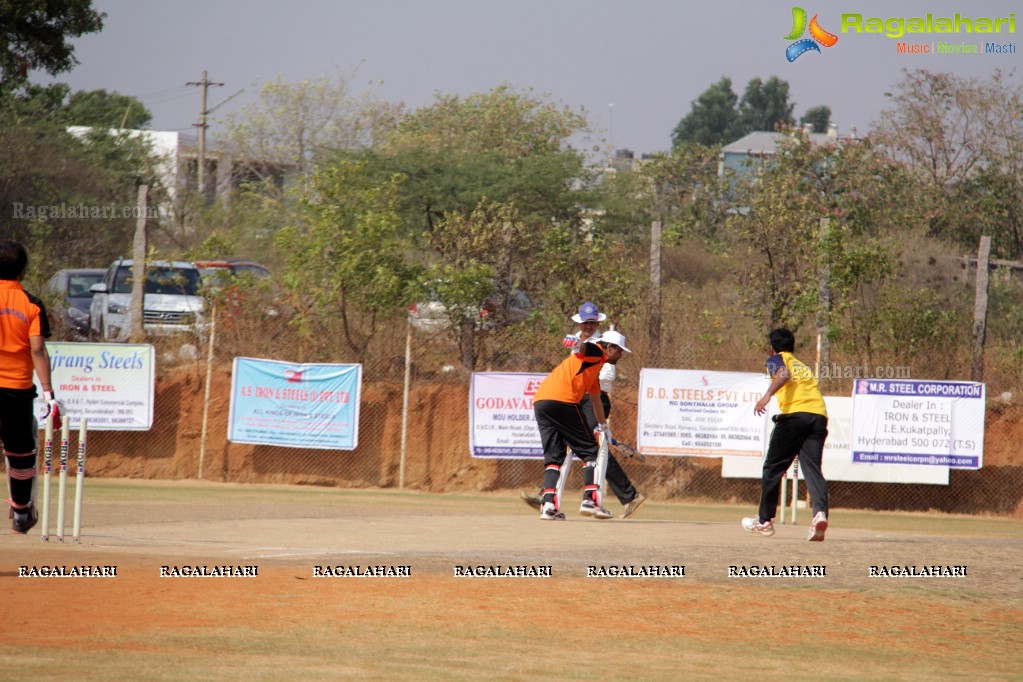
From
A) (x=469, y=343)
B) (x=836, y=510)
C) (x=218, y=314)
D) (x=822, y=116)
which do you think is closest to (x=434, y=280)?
(x=469, y=343)

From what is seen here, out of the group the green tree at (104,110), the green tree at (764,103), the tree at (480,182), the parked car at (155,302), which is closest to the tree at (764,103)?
the green tree at (764,103)

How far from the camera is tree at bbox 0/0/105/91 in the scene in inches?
1176

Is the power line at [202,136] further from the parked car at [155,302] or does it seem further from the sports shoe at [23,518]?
the sports shoe at [23,518]

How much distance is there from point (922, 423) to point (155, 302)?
14148mm

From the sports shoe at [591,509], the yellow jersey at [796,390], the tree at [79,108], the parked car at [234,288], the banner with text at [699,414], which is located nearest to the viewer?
the yellow jersey at [796,390]

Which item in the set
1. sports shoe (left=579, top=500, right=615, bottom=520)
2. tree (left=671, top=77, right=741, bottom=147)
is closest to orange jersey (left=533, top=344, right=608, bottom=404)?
sports shoe (left=579, top=500, right=615, bottom=520)

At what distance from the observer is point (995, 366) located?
20094 mm

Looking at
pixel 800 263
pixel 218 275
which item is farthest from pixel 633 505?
pixel 218 275

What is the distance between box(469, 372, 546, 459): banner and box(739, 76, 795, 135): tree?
303 ft

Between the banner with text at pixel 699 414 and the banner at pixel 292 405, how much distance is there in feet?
15.5

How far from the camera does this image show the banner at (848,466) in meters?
18.4

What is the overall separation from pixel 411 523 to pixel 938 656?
253 inches

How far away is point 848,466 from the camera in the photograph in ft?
61.5

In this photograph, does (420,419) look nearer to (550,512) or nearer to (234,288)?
(234,288)
